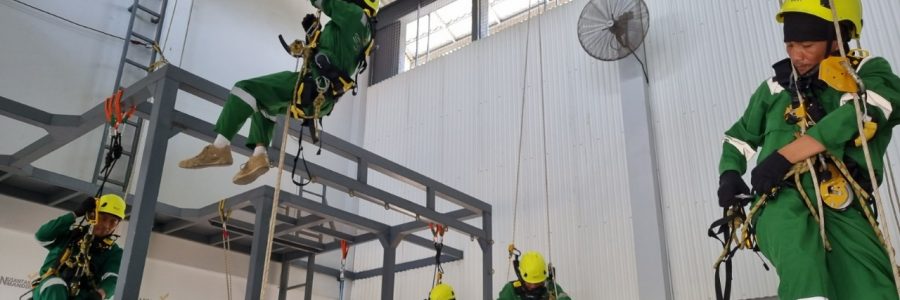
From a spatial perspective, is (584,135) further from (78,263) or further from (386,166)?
(78,263)

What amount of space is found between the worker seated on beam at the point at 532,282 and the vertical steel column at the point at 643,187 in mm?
1063

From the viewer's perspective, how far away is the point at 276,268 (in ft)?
31.3

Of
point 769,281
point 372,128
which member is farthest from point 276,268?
point 769,281

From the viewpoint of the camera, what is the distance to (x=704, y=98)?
7816mm

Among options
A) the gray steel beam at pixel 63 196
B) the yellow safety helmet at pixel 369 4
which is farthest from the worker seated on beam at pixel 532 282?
the gray steel beam at pixel 63 196

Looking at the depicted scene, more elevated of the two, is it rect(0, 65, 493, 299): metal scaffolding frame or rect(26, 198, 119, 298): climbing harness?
rect(0, 65, 493, 299): metal scaffolding frame

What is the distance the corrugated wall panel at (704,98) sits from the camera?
704 cm

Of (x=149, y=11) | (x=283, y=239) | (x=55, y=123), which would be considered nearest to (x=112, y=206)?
(x=55, y=123)

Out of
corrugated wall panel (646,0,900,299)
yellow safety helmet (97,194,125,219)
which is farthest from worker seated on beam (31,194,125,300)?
corrugated wall panel (646,0,900,299)

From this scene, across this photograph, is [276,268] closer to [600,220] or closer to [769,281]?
[600,220]

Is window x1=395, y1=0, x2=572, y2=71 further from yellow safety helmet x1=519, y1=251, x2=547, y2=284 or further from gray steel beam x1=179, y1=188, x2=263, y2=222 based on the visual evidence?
gray steel beam x1=179, y1=188, x2=263, y2=222

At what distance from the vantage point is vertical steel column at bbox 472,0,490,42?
1102cm

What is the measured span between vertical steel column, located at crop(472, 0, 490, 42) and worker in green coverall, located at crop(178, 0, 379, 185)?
661 cm

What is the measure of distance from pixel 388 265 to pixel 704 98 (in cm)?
410
